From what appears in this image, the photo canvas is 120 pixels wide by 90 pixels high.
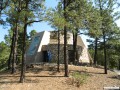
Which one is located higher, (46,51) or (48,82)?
(46,51)

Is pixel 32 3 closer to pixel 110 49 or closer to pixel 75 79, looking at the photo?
pixel 75 79

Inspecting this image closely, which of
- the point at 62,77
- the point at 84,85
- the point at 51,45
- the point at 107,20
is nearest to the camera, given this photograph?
the point at 84,85

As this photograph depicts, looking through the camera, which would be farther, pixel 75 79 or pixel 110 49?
pixel 110 49

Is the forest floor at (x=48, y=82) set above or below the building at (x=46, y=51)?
below

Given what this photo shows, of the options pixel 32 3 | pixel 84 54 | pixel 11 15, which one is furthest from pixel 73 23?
pixel 84 54

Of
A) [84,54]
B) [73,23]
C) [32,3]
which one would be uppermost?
[32,3]

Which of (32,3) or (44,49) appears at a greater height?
(32,3)

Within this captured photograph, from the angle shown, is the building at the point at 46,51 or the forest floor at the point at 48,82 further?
the building at the point at 46,51

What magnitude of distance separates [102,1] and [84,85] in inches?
470

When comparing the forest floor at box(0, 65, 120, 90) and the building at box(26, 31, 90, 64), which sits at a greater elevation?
the building at box(26, 31, 90, 64)

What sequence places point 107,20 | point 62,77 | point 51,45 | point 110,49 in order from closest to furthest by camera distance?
point 62,77 → point 107,20 → point 51,45 → point 110,49

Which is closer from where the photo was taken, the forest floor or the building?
the forest floor

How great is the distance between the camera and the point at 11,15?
22859 millimetres

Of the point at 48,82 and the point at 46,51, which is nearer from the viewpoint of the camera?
the point at 48,82
